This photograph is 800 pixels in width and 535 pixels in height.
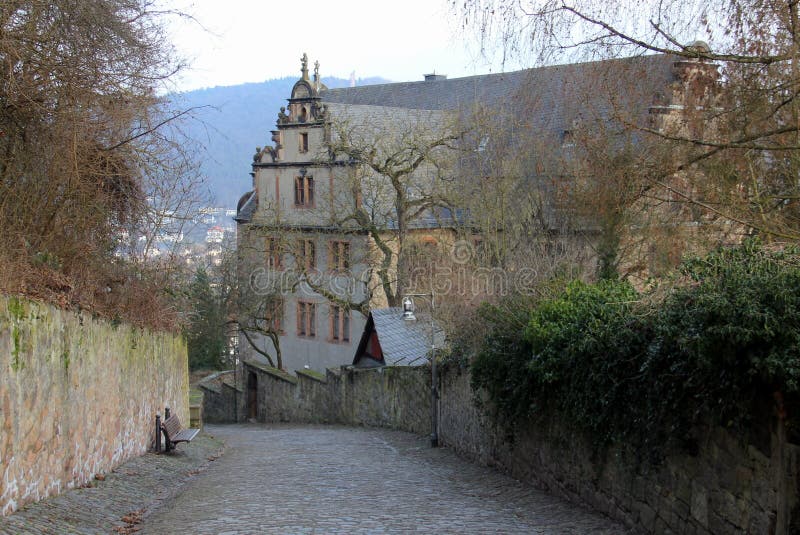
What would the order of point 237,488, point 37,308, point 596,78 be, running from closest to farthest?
point 596,78, point 37,308, point 237,488

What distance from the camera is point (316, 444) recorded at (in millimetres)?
21484

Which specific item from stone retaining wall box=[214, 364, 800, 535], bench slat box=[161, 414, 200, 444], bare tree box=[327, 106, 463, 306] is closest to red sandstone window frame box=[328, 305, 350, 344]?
bare tree box=[327, 106, 463, 306]

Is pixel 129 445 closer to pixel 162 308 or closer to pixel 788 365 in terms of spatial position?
pixel 162 308

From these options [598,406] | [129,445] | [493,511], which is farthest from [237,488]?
[598,406]

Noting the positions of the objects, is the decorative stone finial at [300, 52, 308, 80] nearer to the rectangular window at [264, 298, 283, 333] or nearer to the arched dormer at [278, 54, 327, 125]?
the arched dormer at [278, 54, 327, 125]

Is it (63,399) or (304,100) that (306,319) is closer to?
(304,100)

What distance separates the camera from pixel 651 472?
8734 millimetres

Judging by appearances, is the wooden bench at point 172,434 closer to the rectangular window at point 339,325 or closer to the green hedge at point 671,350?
the green hedge at point 671,350

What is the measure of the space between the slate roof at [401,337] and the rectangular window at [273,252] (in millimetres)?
9833

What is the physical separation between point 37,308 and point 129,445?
5.42 meters

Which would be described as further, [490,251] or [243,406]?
[243,406]

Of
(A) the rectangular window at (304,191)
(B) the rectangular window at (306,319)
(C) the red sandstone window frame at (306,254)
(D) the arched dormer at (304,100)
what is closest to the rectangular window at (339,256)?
(C) the red sandstone window frame at (306,254)

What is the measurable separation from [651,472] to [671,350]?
147 cm

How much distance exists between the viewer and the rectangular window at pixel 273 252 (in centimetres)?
3916
